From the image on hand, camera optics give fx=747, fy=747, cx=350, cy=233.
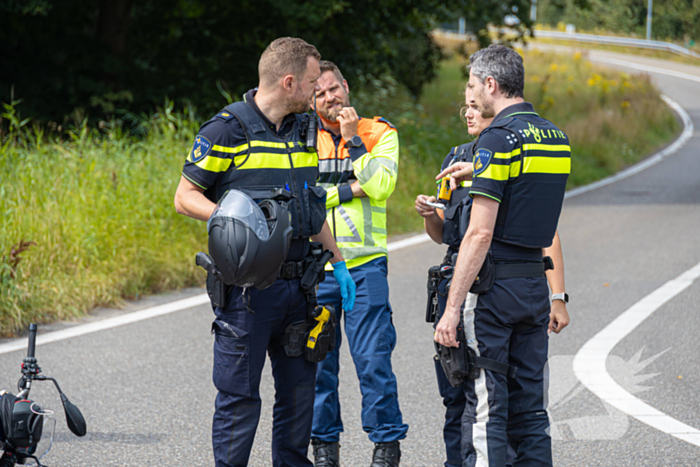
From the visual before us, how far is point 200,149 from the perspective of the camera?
9.80 ft

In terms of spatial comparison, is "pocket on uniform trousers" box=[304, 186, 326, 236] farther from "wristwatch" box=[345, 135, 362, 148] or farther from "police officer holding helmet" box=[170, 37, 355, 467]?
"wristwatch" box=[345, 135, 362, 148]

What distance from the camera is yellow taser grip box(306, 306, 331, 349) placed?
10.3 ft

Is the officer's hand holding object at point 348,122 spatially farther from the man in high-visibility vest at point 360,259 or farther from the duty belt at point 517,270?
the duty belt at point 517,270

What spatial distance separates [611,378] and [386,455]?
2031 mm

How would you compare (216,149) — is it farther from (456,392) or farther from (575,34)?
(575,34)

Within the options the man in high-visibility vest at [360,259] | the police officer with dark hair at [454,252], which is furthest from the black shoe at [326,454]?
the police officer with dark hair at [454,252]

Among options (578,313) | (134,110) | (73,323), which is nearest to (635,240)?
(578,313)

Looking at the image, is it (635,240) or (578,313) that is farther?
(635,240)

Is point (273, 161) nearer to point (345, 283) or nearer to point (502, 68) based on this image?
point (345, 283)

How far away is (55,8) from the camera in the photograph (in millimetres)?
13203

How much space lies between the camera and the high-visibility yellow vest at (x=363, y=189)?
3799 mm

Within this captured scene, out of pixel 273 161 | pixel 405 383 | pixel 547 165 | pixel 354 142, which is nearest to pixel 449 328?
pixel 547 165

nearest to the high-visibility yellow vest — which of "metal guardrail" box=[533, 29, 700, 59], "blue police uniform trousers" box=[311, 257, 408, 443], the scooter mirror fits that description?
"blue police uniform trousers" box=[311, 257, 408, 443]

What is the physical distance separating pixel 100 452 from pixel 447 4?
13564mm
